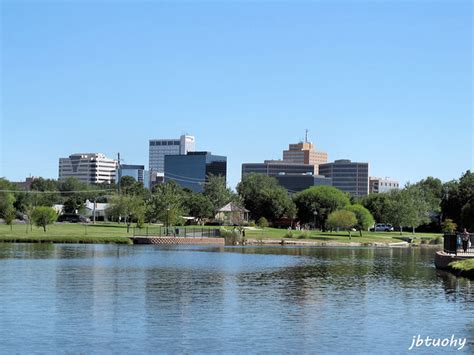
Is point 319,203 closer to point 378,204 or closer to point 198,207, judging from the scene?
A: point 378,204

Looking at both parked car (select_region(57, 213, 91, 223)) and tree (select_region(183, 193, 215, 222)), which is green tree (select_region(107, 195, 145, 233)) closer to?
parked car (select_region(57, 213, 91, 223))

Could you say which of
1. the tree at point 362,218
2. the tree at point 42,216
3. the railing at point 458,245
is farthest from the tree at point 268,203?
the railing at point 458,245

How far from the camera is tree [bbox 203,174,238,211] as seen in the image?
18575cm

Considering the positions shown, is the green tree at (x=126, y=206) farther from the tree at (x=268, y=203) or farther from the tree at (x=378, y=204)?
the tree at (x=378, y=204)

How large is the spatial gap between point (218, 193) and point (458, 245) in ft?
415

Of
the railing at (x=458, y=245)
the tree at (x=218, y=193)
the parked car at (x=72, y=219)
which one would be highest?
the tree at (x=218, y=193)

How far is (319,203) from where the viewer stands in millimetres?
156125

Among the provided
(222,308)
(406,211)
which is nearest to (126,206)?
(406,211)

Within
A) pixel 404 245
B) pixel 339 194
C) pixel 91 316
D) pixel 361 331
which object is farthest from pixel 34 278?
pixel 339 194

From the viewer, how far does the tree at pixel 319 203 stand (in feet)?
504

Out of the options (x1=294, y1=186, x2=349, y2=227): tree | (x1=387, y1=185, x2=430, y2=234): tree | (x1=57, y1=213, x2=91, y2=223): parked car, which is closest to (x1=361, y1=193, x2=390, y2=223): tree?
(x1=387, y1=185, x2=430, y2=234): tree

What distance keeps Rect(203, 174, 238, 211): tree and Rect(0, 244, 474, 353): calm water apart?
126998 mm

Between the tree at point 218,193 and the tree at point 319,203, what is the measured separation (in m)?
23.8

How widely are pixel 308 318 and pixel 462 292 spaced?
45.1 feet
